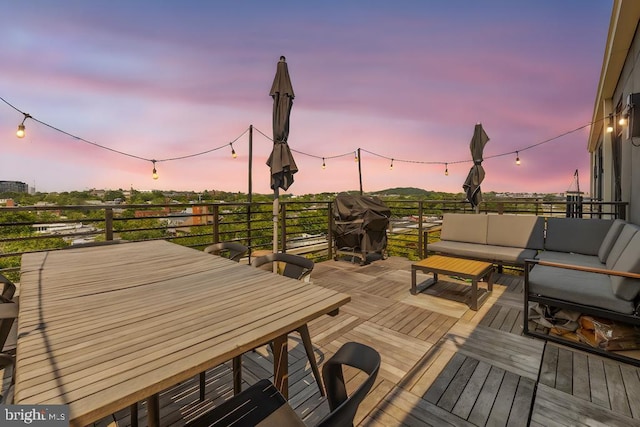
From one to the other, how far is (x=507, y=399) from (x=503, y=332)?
3.46 feet

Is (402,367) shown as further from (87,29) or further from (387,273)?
(87,29)

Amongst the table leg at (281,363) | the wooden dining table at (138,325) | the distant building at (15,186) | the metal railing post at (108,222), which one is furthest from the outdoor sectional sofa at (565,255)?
the distant building at (15,186)

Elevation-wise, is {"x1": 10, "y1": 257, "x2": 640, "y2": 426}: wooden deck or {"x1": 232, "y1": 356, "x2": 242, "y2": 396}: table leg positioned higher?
{"x1": 232, "y1": 356, "x2": 242, "y2": 396}: table leg

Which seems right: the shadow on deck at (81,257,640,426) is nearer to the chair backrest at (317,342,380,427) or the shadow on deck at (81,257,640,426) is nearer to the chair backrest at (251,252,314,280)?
the chair backrest at (251,252,314,280)

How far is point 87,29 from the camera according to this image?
5633 millimetres

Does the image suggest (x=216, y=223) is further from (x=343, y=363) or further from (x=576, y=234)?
(x=576, y=234)

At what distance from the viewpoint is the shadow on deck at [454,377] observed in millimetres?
1660

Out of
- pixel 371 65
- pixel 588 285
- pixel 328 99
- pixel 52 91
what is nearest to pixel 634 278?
pixel 588 285

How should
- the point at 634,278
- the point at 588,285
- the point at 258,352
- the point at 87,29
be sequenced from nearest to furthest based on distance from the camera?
the point at 634,278
the point at 258,352
the point at 588,285
the point at 87,29

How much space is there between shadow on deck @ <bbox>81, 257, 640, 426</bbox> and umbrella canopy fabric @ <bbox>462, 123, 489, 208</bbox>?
2686 mm

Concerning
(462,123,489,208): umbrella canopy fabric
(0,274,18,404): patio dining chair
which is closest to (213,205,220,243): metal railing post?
(0,274,18,404): patio dining chair

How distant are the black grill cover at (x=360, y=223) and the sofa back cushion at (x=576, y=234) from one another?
250 cm
